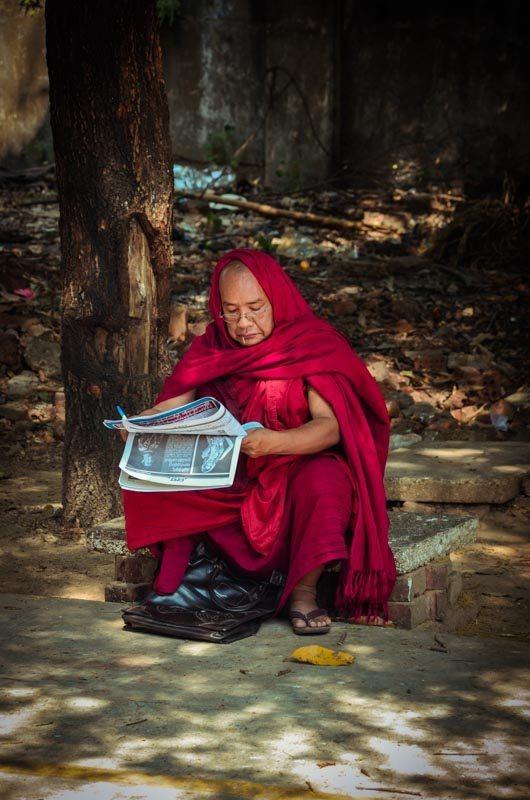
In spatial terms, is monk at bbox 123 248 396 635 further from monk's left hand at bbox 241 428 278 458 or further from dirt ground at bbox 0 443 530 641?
dirt ground at bbox 0 443 530 641

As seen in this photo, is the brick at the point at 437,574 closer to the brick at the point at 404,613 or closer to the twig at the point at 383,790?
the brick at the point at 404,613

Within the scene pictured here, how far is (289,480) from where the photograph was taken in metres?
3.49

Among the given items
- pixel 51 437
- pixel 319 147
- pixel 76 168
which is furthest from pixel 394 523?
pixel 319 147

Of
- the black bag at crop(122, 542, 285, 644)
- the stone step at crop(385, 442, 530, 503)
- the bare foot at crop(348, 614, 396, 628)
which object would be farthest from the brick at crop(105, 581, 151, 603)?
the stone step at crop(385, 442, 530, 503)

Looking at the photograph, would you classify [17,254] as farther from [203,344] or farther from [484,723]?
[484,723]

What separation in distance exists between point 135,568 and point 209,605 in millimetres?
456

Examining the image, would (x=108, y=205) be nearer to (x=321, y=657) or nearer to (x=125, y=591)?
(x=125, y=591)

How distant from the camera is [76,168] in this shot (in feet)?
16.2

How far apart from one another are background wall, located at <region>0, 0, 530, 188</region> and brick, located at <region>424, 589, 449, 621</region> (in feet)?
23.8

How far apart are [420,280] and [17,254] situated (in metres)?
3.57

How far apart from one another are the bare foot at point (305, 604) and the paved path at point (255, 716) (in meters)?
0.06

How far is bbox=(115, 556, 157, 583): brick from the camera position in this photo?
382 centimetres

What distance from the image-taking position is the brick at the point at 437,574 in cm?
383

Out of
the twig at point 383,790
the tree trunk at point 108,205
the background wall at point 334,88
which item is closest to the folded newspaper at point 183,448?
the twig at point 383,790
